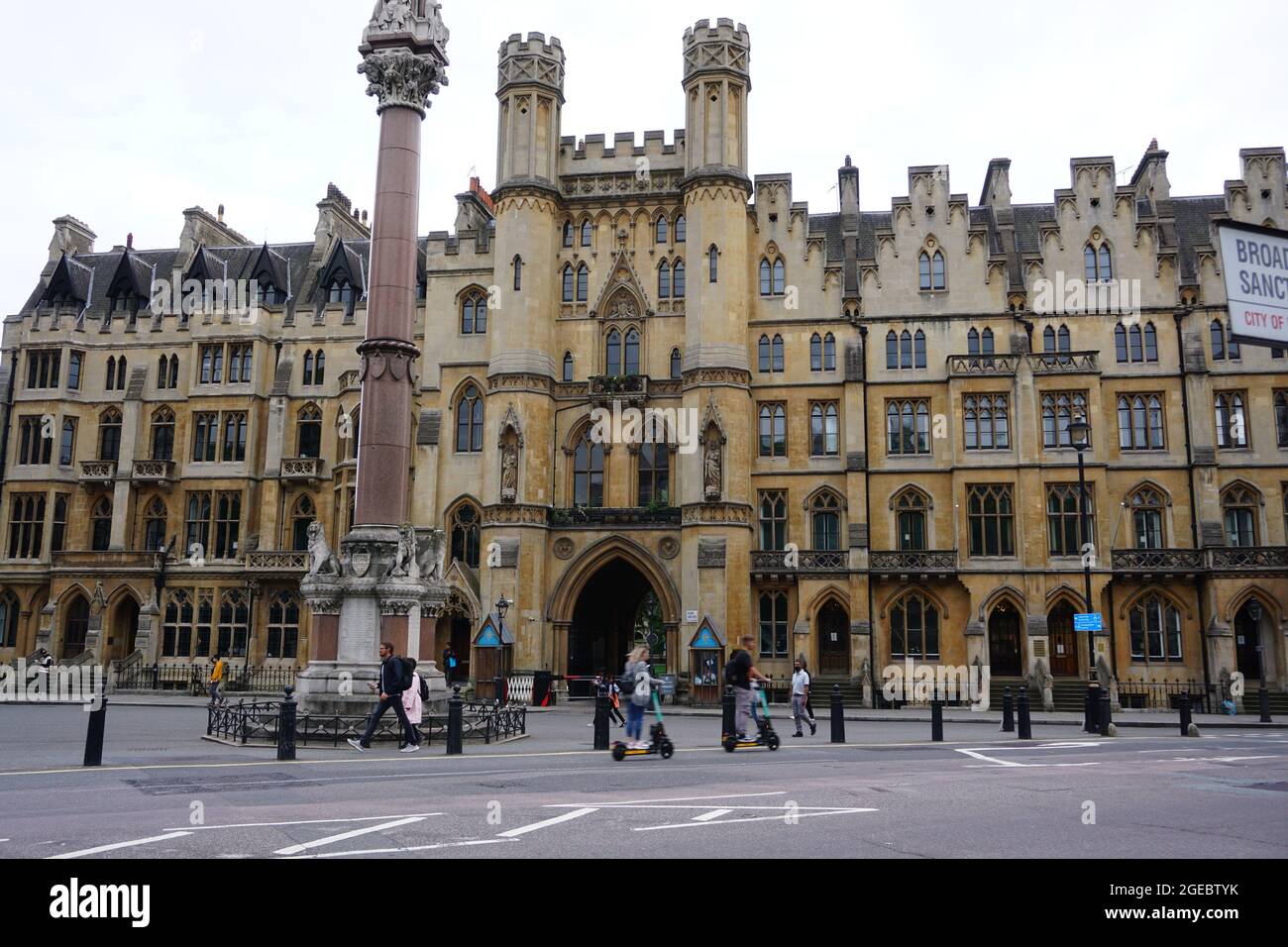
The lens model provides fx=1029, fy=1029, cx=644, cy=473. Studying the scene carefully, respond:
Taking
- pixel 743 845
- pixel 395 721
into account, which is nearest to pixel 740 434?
pixel 395 721

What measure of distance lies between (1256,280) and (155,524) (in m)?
45.9

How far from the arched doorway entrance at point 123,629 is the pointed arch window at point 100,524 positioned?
292 cm

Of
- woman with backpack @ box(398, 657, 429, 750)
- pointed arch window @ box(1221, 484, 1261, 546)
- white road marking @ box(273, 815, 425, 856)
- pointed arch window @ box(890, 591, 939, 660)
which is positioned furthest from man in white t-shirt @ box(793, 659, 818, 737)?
pointed arch window @ box(1221, 484, 1261, 546)

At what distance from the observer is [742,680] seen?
16.8 meters

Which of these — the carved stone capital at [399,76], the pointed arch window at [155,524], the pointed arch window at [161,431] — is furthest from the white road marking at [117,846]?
the pointed arch window at [161,431]

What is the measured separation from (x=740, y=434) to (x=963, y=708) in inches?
488

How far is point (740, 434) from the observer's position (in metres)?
38.2

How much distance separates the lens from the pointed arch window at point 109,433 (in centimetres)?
4753

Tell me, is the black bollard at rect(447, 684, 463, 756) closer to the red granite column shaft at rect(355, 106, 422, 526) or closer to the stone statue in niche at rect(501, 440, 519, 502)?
the red granite column shaft at rect(355, 106, 422, 526)

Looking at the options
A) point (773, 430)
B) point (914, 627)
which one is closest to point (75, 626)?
point (773, 430)

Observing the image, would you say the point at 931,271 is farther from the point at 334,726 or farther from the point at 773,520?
the point at 334,726

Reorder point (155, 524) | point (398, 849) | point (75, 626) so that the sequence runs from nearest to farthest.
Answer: point (398, 849) → point (75, 626) → point (155, 524)
